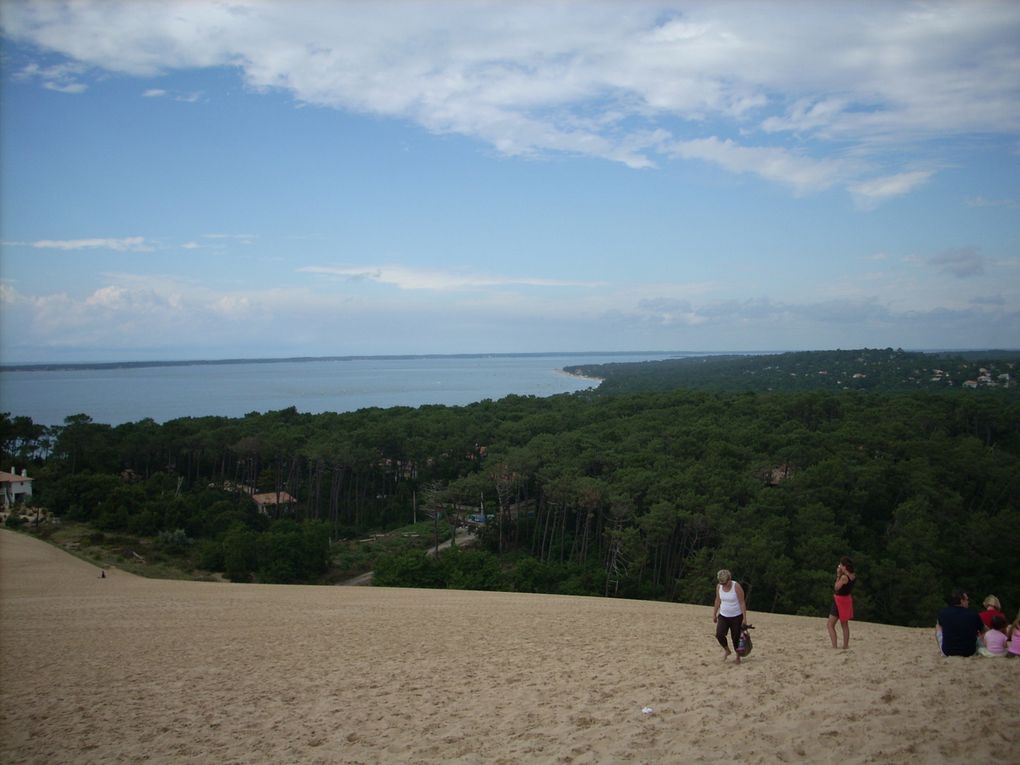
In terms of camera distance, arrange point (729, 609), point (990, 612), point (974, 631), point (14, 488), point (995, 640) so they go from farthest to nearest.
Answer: point (14, 488), point (729, 609), point (990, 612), point (974, 631), point (995, 640)

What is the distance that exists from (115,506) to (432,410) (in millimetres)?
23675

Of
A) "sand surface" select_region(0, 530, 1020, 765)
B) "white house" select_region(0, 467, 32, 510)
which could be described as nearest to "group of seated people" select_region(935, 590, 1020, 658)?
"sand surface" select_region(0, 530, 1020, 765)

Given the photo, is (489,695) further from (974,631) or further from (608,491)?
(608,491)

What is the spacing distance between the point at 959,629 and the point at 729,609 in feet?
8.01

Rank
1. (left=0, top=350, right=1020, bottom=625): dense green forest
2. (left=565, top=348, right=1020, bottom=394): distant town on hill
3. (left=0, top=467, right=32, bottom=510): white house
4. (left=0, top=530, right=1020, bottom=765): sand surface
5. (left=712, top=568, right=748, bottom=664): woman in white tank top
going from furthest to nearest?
(left=565, top=348, right=1020, bottom=394): distant town on hill
(left=0, top=467, right=32, bottom=510): white house
(left=0, top=350, right=1020, bottom=625): dense green forest
(left=712, top=568, right=748, bottom=664): woman in white tank top
(left=0, top=530, right=1020, bottom=765): sand surface

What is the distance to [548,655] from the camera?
985cm

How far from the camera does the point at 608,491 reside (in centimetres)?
2942

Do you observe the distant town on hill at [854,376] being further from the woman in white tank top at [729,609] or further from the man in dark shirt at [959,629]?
the man in dark shirt at [959,629]

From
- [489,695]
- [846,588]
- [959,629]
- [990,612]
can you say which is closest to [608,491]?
[846,588]

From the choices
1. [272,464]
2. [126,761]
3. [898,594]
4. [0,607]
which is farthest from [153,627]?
[272,464]

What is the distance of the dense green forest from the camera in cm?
2481

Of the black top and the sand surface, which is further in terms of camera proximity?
the black top

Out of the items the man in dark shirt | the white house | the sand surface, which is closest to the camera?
the sand surface

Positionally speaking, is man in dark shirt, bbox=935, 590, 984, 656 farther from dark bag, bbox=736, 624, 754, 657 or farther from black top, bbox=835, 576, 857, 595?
dark bag, bbox=736, 624, 754, 657
